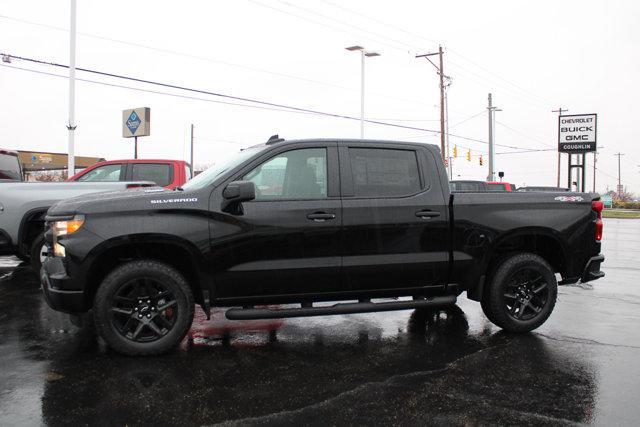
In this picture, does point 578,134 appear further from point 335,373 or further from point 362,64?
point 335,373

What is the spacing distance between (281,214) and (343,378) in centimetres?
147

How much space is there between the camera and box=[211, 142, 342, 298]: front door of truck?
14.5 ft

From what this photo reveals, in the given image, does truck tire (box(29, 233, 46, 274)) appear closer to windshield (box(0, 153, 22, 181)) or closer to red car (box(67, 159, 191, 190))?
red car (box(67, 159, 191, 190))

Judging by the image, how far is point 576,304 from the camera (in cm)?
679

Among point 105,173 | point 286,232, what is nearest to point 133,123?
point 105,173

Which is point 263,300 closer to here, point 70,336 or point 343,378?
point 343,378

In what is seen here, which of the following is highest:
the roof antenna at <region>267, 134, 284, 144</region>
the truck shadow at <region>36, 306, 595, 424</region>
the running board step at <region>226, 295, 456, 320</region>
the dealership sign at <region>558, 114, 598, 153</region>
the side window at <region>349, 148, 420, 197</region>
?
the dealership sign at <region>558, 114, 598, 153</region>

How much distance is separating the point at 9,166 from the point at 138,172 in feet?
12.1

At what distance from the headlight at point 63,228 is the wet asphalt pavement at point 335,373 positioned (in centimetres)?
94

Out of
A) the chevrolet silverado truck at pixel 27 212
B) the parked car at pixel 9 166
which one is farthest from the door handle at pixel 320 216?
the parked car at pixel 9 166

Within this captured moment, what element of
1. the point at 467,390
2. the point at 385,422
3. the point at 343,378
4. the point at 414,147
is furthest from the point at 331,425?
the point at 414,147

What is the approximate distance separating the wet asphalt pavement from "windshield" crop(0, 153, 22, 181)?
5.88 m

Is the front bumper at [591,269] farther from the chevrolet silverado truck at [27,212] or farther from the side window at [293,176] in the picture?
the chevrolet silverado truck at [27,212]

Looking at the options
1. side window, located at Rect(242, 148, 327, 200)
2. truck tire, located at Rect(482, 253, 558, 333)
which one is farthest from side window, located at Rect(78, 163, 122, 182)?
truck tire, located at Rect(482, 253, 558, 333)
